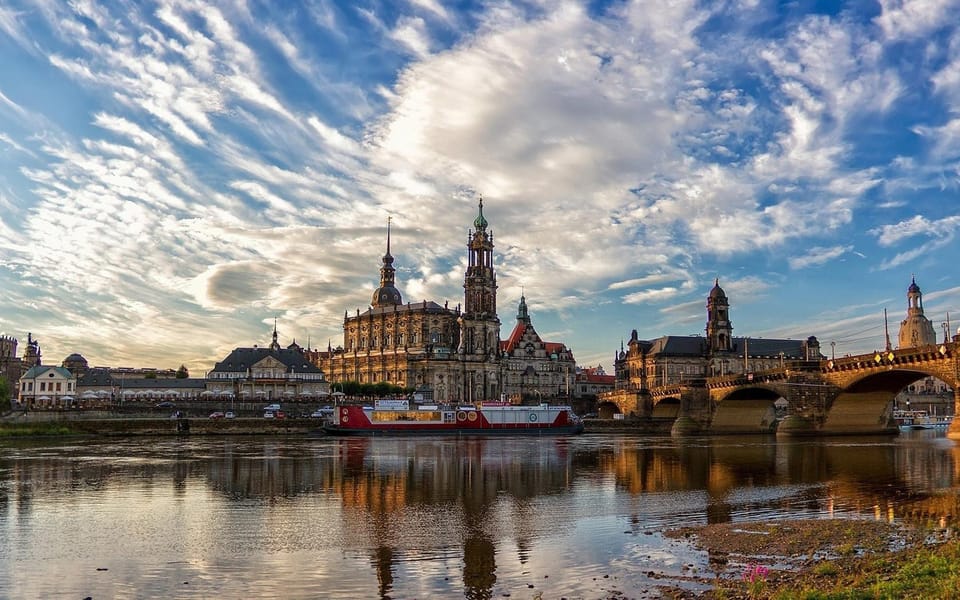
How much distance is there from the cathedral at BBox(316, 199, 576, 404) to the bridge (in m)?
47.0

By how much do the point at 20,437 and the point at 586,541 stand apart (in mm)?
69869

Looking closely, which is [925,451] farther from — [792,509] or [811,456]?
[792,509]

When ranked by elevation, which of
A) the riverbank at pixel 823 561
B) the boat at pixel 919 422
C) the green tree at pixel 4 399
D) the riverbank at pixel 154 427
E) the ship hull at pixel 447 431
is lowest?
the boat at pixel 919 422

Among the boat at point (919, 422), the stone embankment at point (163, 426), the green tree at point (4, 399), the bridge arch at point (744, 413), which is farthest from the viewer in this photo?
the boat at point (919, 422)

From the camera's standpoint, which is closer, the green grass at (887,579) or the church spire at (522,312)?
the green grass at (887,579)

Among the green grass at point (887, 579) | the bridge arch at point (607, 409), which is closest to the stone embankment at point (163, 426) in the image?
the bridge arch at point (607, 409)

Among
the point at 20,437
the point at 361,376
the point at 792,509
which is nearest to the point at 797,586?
the point at 792,509

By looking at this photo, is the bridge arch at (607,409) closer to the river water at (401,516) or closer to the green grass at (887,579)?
the river water at (401,516)

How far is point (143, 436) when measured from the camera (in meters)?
79.8

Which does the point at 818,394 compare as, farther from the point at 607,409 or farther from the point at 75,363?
the point at 75,363

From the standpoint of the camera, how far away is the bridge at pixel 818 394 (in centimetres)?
5947

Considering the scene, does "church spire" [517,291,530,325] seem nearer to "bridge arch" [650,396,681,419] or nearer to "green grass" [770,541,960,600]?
"bridge arch" [650,396,681,419]

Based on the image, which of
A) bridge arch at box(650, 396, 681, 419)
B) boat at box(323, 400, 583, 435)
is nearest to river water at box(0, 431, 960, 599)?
boat at box(323, 400, 583, 435)

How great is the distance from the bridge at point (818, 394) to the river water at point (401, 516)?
14062 mm
